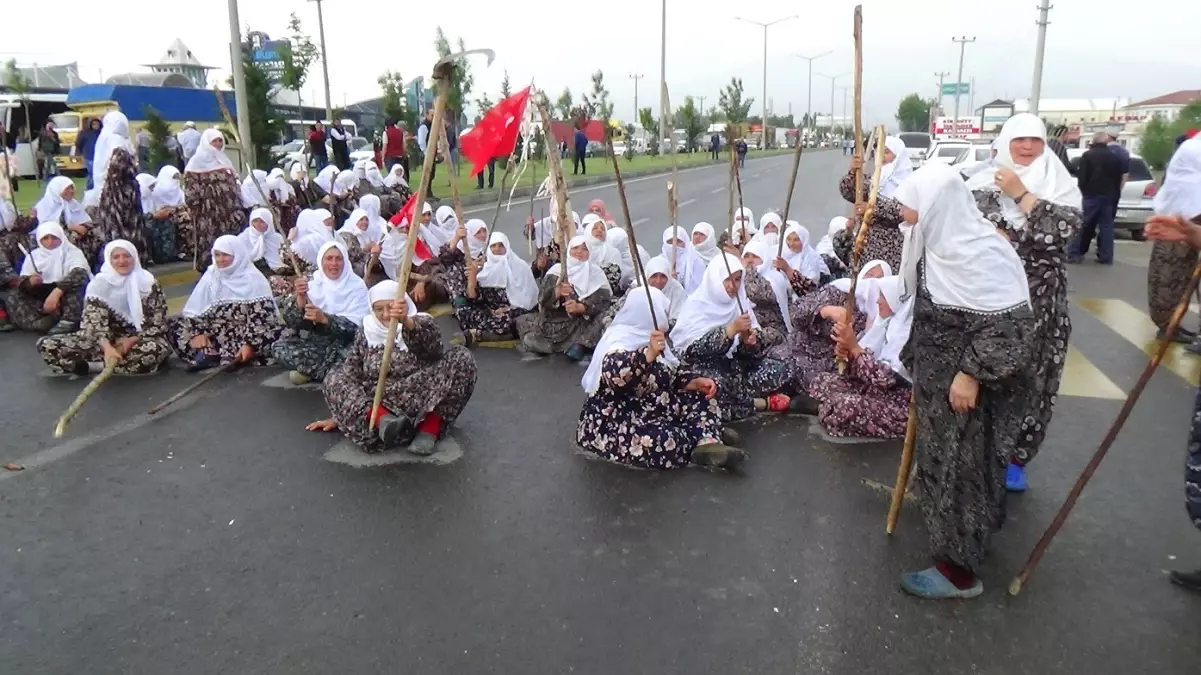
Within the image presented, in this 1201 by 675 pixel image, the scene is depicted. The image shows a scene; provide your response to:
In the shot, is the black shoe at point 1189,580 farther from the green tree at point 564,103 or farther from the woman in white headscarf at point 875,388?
the green tree at point 564,103

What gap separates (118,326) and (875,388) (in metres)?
5.08

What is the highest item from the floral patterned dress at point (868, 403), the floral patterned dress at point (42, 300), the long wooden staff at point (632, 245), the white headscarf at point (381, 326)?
the long wooden staff at point (632, 245)

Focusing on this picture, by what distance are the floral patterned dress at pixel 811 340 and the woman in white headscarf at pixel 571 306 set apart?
156cm

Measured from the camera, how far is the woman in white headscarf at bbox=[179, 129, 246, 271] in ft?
32.3

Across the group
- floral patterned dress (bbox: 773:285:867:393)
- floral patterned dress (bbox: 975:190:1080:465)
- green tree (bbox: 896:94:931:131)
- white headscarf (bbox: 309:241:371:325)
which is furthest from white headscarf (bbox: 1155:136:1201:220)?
green tree (bbox: 896:94:931:131)

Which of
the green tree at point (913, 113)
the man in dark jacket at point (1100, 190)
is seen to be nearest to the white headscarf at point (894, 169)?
the man in dark jacket at point (1100, 190)

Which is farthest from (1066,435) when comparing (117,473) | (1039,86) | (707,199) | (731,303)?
(1039,86)

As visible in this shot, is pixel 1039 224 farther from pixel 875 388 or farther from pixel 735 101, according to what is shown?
pixel 735 101

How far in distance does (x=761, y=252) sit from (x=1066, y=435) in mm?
2557

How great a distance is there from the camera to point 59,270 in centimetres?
736

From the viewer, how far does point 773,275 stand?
6277 millimetres

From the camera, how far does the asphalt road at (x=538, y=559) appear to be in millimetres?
2895

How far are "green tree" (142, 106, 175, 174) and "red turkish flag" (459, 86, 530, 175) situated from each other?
1169cm

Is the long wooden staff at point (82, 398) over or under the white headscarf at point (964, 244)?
under
